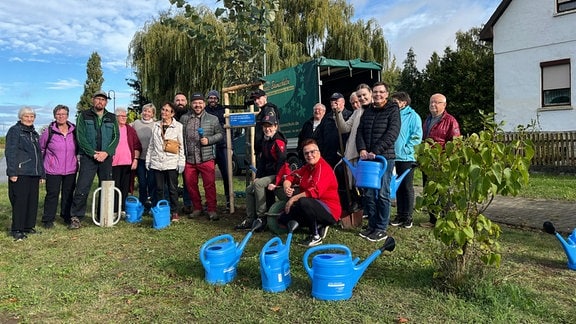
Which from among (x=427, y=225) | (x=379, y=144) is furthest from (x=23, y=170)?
(x=427, y=225)

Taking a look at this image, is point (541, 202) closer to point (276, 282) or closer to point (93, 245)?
point (276, 282)

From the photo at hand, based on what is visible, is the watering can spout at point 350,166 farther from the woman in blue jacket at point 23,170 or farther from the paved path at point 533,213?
the woman in blue jacket at point 23,170

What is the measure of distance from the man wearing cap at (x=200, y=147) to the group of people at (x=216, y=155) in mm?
15

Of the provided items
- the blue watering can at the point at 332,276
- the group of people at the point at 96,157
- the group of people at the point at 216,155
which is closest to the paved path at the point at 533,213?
the group of people at the point at 216,155

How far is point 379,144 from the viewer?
5234 millimetres

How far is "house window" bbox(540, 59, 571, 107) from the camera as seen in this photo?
16875mm

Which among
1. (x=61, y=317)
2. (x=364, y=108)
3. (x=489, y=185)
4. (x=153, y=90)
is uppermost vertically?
(x=153, y=90)

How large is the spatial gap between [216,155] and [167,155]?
1038mm

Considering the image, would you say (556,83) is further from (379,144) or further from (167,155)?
(167,155)

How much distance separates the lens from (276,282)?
3750 millimetres

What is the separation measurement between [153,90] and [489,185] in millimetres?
19046

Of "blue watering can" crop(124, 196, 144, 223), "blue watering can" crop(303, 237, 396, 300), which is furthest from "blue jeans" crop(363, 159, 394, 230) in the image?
"blue watering can" crop(124, 196, 144, 223)

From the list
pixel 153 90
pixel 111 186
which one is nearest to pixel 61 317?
pixel 111 186

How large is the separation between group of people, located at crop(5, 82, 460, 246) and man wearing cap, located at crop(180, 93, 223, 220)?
0.05 ft
